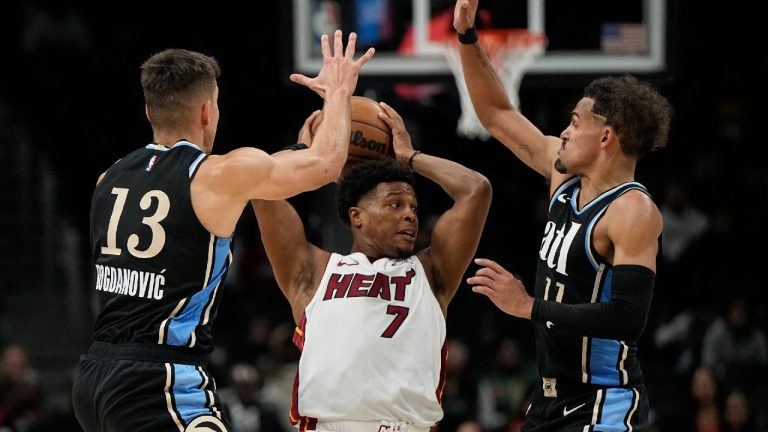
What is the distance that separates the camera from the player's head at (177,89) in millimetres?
4742

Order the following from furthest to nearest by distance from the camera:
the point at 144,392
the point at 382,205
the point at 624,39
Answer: the point at 624,39, the point at 382,205, the point at 144,392

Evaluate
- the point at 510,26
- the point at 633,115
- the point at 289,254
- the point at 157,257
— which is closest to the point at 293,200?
the point at 510,26

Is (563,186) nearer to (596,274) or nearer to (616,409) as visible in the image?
(596,274)

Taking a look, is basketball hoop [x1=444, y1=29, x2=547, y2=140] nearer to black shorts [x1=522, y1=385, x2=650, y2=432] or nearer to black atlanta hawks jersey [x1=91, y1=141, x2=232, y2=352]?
black shorts [x1=522, y1=385, x2=650, y2=432]

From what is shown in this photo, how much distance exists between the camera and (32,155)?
14672 mm

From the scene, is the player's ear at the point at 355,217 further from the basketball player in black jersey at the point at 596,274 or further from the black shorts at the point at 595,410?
the black shorts at the point at 595,410

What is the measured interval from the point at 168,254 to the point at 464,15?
193 centimetres

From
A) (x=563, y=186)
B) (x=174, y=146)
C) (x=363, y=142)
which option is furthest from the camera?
(x=363, y=142)

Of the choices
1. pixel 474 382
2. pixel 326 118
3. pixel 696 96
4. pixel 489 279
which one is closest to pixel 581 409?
pixel 489 279

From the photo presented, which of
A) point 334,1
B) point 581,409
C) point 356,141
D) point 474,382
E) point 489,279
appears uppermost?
point 334,1

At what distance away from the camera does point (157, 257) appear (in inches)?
181

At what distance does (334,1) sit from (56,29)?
23.9ft

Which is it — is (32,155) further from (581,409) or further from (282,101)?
(581,409)

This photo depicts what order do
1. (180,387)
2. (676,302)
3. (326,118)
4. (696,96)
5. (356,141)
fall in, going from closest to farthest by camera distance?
(180,387) → (326,118) → (356,141) → (676,302) → (696,96)
